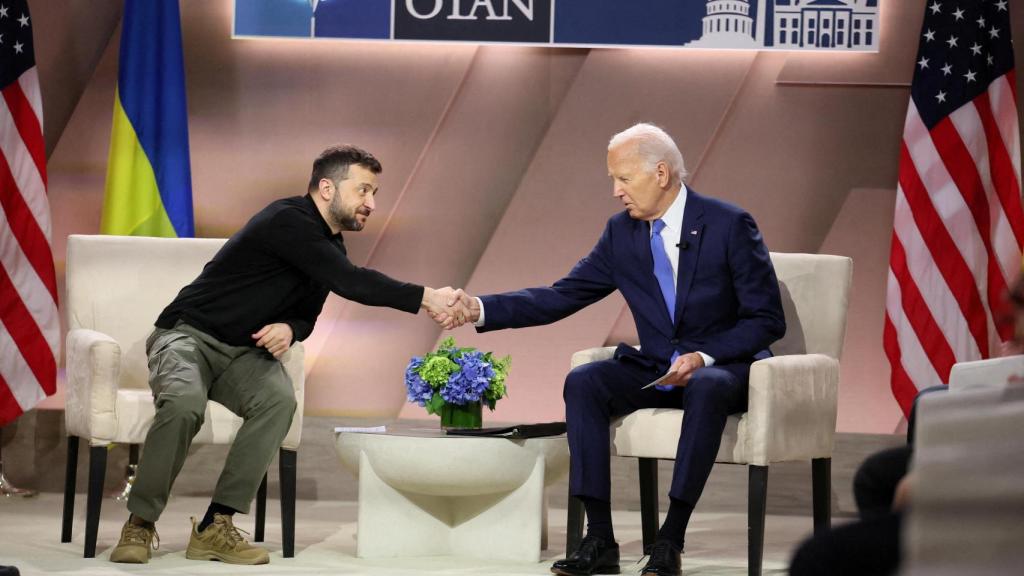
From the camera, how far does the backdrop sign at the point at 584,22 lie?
193 inches

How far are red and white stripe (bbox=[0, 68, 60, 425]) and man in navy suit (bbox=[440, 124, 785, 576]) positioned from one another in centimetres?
181

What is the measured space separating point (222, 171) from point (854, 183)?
2.53m

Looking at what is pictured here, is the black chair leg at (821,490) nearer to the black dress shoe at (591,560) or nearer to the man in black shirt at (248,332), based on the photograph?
the black dress shoe at (591,560)

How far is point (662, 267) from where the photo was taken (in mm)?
3693

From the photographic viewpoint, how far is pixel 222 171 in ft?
17.1

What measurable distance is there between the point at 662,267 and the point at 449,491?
2.90ft

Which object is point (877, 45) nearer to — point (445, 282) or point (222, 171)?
point (445, 282)

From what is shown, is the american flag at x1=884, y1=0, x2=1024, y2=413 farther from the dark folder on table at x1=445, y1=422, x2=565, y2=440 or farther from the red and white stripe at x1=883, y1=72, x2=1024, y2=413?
the dark folder on table at x1=445, y1=422, x2=565, y2=440

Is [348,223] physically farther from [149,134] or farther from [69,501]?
[149,134]

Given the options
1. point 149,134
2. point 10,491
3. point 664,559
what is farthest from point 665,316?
point 10,491

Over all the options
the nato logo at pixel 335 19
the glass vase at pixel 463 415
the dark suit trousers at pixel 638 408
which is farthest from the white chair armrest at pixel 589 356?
the nato logo at pixel 335 19

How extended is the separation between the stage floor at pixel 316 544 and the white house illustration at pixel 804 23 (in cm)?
182

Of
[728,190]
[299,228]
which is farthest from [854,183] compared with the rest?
[299,228]

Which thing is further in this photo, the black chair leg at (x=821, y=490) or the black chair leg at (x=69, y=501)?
the black chair leg at (x=69, y=501)
